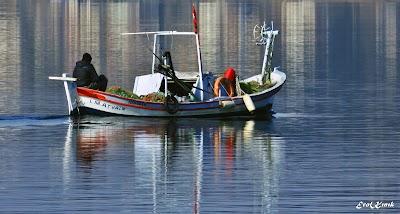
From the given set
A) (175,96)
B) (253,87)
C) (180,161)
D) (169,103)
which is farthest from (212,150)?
(253,87)

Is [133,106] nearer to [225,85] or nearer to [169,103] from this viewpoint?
[169,103]

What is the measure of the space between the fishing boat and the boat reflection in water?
37 centimetres

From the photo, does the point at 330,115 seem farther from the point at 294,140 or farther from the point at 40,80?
the point at 40,80

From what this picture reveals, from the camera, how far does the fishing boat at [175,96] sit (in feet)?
136

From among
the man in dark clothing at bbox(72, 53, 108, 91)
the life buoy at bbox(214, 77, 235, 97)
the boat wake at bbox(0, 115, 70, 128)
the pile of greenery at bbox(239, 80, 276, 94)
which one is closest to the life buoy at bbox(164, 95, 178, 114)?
the life buoy at bbox(214, 77, 235, 97)

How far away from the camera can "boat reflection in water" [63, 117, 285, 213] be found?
28.2 meters

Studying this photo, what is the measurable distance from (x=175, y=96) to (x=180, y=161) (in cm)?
974

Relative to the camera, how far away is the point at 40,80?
5688cm

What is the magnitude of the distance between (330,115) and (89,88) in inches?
310

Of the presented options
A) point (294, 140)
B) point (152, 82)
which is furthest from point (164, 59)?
point (294, 140)

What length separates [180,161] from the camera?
33.3 meters

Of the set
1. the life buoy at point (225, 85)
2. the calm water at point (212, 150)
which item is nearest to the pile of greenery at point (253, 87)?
the calm water at point (212, 150)

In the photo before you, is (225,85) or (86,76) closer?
(86,76)

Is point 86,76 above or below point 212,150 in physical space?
above
